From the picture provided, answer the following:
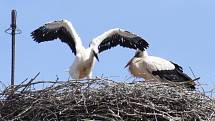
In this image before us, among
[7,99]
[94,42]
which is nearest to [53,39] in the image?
[94,42]

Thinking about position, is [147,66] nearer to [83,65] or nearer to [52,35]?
[83,65]

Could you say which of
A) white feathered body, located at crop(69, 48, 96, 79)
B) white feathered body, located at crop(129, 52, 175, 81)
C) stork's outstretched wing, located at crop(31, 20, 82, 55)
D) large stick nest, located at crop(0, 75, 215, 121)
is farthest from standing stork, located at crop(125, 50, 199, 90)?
large stick nest, located at crop(0, 75, 215, 121)

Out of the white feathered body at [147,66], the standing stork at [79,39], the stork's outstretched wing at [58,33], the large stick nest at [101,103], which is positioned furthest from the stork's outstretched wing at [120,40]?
the large stick nest at [101,103]

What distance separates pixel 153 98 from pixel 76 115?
0.73 m

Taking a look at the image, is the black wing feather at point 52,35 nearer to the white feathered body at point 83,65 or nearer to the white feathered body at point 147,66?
the white feathered body at point 83,65

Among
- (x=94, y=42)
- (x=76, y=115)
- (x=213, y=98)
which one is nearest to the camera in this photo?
(x=76, y=115)

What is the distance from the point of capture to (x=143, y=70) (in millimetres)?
10969

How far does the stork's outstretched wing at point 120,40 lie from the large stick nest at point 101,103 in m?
3.62

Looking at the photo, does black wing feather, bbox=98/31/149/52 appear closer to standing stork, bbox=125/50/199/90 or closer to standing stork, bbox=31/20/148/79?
standing stork, bbox=31/20/148/79

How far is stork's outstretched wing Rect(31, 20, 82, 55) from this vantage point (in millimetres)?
11125

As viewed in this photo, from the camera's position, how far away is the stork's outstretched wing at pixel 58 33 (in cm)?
1112

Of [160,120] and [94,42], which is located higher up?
[94,42]

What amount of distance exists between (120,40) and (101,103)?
4.11 meters

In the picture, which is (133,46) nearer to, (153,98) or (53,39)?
(53,39)
